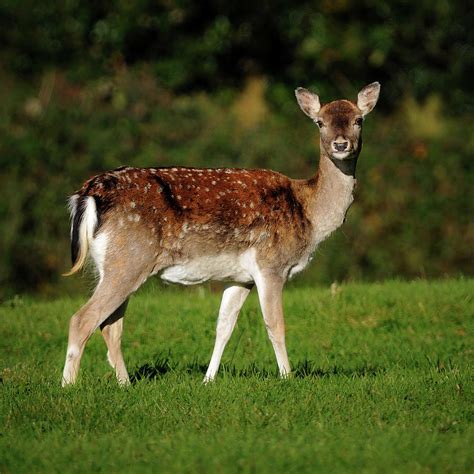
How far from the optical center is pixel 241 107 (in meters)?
18.0

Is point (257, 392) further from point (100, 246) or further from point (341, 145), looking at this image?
point (341, 145)

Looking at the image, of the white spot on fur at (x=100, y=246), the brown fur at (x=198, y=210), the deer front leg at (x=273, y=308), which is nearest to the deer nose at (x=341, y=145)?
the brown fur at (x=198, y=210)

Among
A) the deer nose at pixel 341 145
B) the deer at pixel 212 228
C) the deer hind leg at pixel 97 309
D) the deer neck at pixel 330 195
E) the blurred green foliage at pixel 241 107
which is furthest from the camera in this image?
the blurred green foliage at pixel 241 107

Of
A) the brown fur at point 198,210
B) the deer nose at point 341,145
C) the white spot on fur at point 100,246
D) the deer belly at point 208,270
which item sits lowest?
the deer belly at point 208,270

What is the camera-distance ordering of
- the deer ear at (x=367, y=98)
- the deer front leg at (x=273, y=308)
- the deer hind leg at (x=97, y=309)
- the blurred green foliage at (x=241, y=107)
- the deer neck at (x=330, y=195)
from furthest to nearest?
the blurred green foliage at (x=241, y=107) → the deer ear at (x=367, y=98) → the deer neck at (x=330, y=195) → the deer front leg at (x=273, y=308) → the deer hind leg at (x=97, y=309)

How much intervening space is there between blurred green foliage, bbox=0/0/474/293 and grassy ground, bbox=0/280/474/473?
163 inches

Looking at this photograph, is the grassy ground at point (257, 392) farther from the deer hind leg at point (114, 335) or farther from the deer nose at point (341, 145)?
the deer nose at point (341, 145)

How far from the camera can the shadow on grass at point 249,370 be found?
8086 mm

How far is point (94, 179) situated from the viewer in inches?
311

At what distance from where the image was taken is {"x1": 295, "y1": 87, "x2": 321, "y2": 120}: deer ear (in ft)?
29.5

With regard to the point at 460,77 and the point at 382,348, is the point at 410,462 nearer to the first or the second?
the point at 382,348

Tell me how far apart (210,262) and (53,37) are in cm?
1130

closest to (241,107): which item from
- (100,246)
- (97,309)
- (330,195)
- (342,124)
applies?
(330,195)

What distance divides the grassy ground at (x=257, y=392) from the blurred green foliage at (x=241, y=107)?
13.5ft
